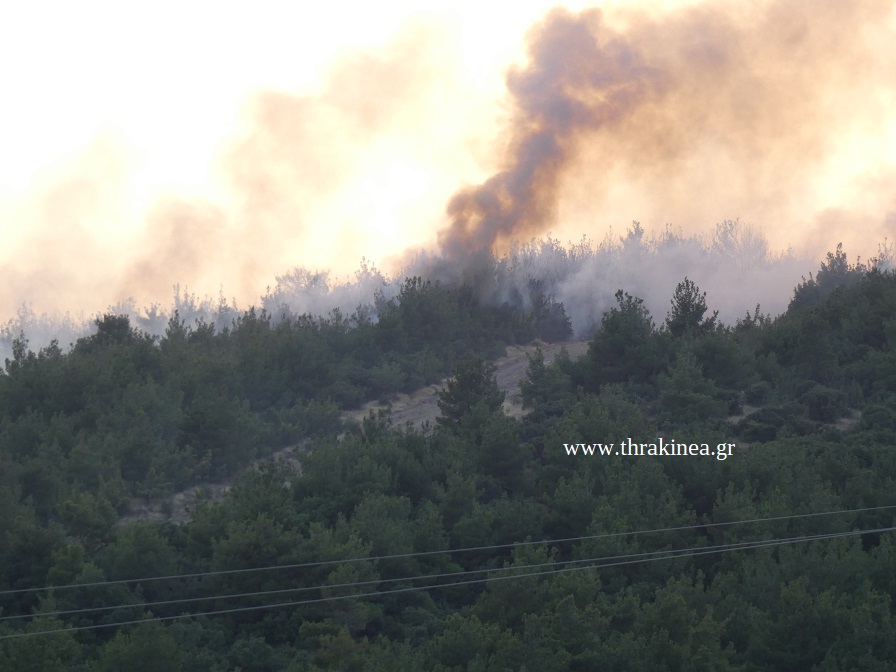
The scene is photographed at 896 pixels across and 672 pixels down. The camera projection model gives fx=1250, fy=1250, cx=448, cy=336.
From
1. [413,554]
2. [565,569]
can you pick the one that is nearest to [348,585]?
[413,554]

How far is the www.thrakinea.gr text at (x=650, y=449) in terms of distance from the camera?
141ft

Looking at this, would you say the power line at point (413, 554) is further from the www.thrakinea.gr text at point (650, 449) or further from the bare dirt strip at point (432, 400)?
the bare dirt strip at point (432, 400)

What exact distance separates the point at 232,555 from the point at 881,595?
677 inches

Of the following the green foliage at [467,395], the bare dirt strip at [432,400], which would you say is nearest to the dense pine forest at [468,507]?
the green foliage at [467,395]

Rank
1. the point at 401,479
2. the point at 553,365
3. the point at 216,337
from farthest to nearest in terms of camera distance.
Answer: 1. the point at 216,337
2. the point at 553,365
3. the point at 401,479

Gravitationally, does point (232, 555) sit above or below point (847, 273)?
below

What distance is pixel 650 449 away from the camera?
144 ft

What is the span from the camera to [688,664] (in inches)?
1033

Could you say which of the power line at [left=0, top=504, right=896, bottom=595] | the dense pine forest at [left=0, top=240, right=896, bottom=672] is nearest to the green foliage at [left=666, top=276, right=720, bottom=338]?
the dense pine forest at [left=0, top=240, right=896, bottom=672]

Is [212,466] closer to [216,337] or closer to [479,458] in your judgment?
[479,458]

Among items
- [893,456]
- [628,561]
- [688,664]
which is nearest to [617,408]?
[893,456]

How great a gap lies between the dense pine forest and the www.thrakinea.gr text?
0.89ft

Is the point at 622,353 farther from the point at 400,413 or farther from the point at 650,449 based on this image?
the point at 650,449

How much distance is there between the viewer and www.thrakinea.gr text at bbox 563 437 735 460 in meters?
43.0
